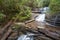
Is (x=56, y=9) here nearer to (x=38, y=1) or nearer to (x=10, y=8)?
(x=10, y=8)

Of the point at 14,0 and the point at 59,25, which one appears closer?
the point at 59,25

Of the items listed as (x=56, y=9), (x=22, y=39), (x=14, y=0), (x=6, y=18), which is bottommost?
(x=22, y=39)

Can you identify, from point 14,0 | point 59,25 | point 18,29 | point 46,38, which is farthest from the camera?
point 14,0

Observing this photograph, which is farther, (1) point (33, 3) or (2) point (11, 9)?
(1) point (33, 3)

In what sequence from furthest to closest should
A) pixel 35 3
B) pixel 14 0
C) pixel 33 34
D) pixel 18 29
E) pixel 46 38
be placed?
pixel 35 3 → pixel 14 0 → pixel 18 29 → pixel 33 34 → pixel 46 38

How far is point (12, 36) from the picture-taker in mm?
7078

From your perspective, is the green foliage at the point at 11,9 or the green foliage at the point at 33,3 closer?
the green foliage at the point at 11,9

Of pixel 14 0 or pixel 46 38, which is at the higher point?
pixel 14 0

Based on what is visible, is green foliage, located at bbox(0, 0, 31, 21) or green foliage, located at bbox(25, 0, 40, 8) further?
green foliage, located at bbox(25, 0, 40, 8)

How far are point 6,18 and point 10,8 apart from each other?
3.85 ft

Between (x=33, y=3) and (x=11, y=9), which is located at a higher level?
(x=11, y=9)

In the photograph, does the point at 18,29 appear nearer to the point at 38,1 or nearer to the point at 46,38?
the point at 46,38

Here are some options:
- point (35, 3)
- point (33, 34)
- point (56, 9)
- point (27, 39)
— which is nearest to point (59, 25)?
point (56, 9)

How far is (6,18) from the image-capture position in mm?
9766
